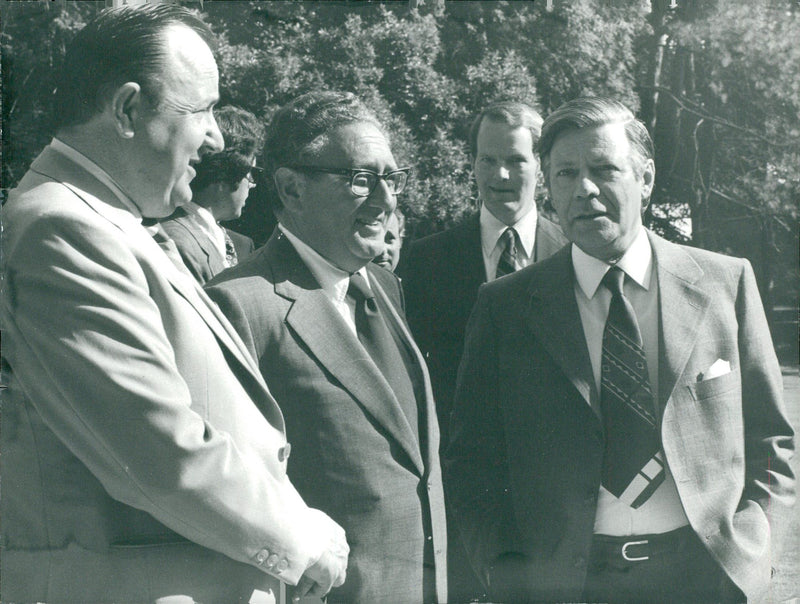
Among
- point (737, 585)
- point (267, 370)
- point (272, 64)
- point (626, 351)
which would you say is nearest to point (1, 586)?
point (267, 370)

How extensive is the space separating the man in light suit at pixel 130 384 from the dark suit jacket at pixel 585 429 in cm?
73

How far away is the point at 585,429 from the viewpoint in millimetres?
2287

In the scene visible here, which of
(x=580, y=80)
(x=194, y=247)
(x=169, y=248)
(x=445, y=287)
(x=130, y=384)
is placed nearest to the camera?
(x=130, y=384)

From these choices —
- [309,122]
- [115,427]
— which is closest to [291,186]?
[309,122]

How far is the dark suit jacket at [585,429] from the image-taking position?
226 centimetres

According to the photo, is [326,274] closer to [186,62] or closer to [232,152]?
[232,152]

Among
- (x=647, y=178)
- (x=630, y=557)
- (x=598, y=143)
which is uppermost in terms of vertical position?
(x=598, y=143)

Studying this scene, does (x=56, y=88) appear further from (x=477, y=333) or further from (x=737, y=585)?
(x=737, y=585)

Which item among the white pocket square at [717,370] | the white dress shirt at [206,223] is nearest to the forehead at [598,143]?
the white pocket square at [717,370]

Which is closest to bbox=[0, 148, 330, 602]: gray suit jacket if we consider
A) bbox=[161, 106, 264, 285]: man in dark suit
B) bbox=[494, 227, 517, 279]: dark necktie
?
bbox=[161, 106, 264, 285]: man in dark suit

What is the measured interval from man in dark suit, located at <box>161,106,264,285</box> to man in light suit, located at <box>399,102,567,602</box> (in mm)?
687

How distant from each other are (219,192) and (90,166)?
46.1 inches

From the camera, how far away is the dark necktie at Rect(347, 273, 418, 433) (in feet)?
7.72

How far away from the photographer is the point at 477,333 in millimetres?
2457
